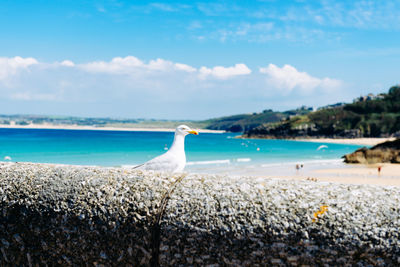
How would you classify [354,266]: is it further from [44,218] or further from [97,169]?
[44,218]

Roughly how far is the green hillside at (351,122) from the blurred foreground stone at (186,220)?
13845 centimetres

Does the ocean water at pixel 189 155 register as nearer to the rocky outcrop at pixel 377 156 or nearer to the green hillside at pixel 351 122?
the rocky outcrop at pixel 377 156

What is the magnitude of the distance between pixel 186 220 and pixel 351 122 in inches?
5880

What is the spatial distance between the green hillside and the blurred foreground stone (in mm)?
138454

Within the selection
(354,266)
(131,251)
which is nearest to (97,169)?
(131,251)

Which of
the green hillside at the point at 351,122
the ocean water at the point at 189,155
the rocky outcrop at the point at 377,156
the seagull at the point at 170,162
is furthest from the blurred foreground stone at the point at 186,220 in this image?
the green hillside at the point at 351,122

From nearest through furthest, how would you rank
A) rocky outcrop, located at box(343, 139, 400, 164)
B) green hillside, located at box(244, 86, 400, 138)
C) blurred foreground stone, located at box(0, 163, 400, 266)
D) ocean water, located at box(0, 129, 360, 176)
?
blurred foreground stone, located at box(0, 163, 400, 266) < rocky outcrop, located at box(343, 139, 400, 164) < ocean water, located at box(0, 129, 360, 176) < green hillside, located at box(244, 86, 400, 138)

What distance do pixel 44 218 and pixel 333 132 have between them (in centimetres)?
14635

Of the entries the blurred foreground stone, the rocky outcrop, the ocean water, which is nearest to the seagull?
the blurred foreground stone

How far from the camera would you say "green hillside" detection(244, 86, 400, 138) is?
132 metres

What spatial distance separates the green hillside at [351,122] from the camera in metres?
132

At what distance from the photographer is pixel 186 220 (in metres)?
2.53

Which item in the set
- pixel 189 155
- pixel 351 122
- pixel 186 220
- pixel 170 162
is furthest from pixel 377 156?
pixel 351 122

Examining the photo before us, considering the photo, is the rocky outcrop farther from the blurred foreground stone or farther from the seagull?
the blurred foreground stone
